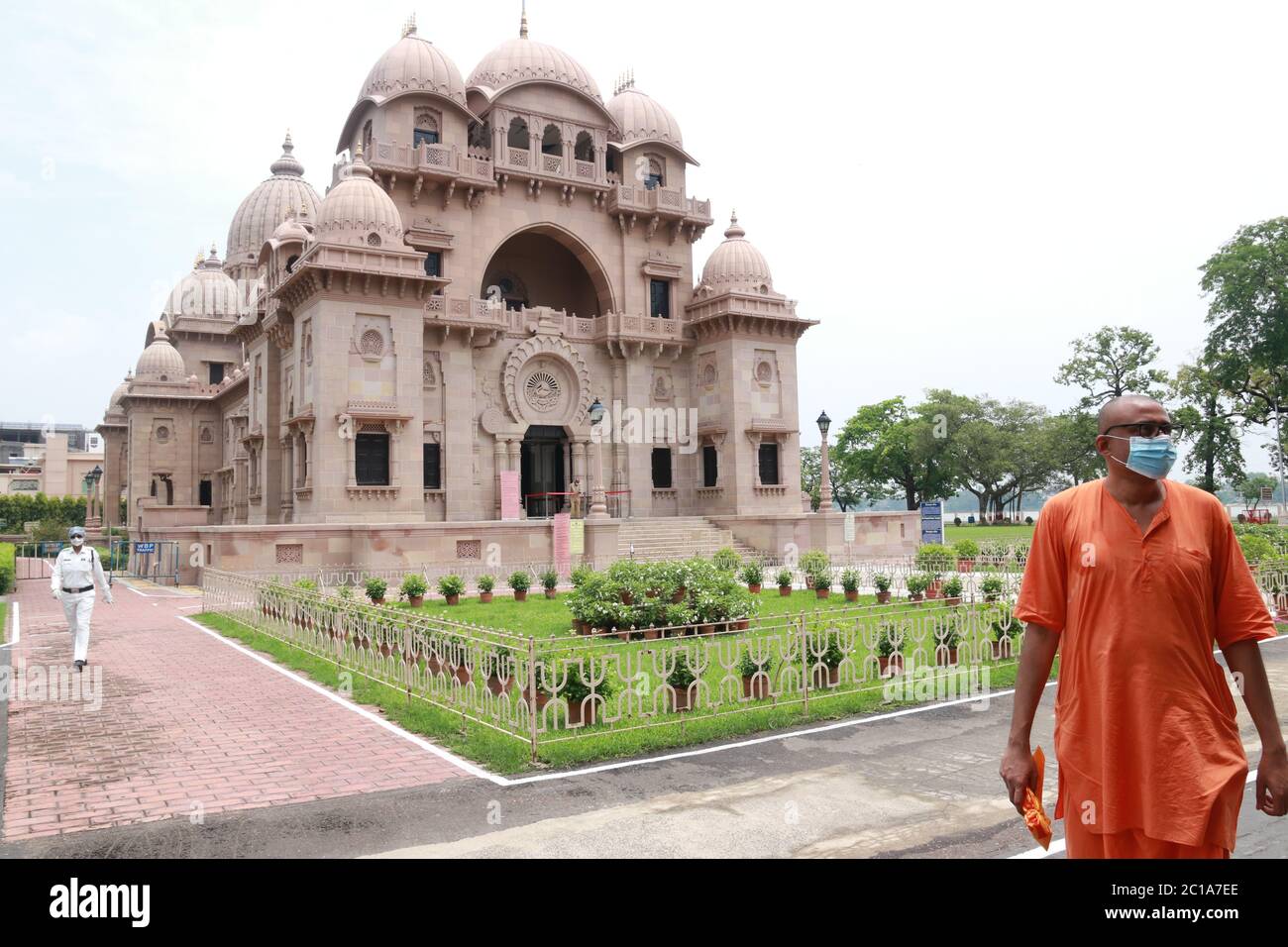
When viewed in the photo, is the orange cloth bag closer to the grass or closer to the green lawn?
the grass

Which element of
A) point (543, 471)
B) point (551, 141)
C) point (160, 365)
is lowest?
point (543, 471)

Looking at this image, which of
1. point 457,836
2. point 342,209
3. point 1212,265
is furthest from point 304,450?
point 1212,265

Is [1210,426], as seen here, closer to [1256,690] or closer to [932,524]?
[932,524]

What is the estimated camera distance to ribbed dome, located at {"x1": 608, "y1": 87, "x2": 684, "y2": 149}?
36844 millimetres

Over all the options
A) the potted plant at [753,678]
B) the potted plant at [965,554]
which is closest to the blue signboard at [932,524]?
the potted plant at [965,554]

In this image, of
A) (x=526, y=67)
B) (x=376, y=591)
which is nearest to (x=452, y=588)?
(x=376, y=591)

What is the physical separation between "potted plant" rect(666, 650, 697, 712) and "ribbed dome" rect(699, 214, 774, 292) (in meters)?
27.7

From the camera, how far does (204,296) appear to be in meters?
49.8

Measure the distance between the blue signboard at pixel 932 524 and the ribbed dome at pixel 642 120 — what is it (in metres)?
19.1

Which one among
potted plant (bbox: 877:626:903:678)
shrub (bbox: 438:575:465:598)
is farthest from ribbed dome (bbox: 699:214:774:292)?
potted plant (bbox: 877:626:903:678)

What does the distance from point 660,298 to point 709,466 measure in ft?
23.1
